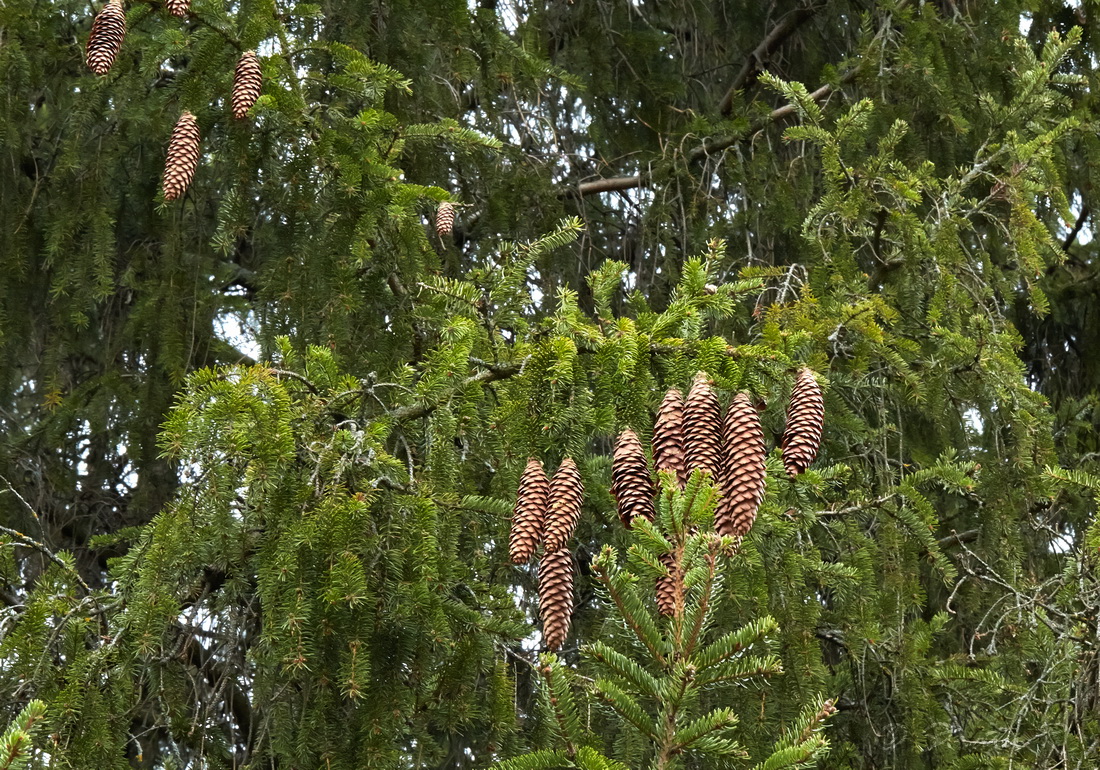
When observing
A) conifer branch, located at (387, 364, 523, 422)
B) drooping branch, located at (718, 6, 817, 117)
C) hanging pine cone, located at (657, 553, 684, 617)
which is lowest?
hanging pine cone, located at (657, 553, 684, 617)

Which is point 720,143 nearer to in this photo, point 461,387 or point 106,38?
point 106,38

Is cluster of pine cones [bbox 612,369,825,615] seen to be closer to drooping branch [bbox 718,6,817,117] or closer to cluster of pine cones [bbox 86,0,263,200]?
cluster of pine cones [bbox 86,0,263,200]

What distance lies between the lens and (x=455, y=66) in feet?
15.9

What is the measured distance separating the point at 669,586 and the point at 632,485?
0.25 m

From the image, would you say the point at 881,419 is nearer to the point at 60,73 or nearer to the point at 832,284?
the point at 832,284

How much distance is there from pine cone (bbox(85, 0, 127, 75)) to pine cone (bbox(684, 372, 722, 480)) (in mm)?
2203

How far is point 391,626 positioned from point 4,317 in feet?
9.45

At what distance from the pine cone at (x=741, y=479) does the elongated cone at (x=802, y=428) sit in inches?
5.7

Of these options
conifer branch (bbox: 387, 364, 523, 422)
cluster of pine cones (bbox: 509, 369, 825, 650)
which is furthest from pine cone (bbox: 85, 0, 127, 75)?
A: cluster of pine cones (bbox: 509, 369, 825, 650)

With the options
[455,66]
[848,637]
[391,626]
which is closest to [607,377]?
[391,626]

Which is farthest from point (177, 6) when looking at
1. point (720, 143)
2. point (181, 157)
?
point (720, 143)

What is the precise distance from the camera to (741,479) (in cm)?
241

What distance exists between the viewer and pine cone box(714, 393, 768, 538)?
239 centimetres

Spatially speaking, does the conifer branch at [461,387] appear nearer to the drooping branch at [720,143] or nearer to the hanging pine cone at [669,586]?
the hanging pine cone at [669,586]
